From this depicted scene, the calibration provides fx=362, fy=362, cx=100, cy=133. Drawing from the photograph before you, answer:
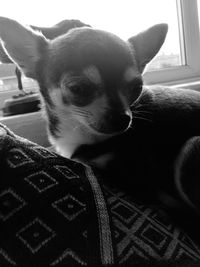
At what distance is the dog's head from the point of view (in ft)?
2.87

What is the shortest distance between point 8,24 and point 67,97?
24 centimetres

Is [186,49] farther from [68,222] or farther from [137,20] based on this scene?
[68,222]

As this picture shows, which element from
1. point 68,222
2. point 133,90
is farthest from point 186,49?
point 68,222

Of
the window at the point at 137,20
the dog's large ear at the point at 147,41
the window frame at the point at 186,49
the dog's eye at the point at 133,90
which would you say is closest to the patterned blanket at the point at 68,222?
the dog's eye at the point at 133,90

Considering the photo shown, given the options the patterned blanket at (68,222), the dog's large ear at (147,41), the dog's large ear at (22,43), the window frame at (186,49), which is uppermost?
the dog's large ear at (22,43)

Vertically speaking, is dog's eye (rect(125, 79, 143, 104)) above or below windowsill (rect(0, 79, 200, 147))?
above

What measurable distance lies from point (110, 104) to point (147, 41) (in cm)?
31

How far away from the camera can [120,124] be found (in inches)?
34.1

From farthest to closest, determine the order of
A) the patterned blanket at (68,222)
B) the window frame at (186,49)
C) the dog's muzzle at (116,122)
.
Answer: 1. the window frame at (186,49)
2. the dog's muzzle at (116,122)
3. the patterned blanket at (68,222)

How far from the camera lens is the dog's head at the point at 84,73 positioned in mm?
875

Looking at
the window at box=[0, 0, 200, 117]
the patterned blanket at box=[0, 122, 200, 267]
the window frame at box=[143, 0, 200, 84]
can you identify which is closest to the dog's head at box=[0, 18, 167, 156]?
the patterned blanket at box=[0, 122, 200, 267]

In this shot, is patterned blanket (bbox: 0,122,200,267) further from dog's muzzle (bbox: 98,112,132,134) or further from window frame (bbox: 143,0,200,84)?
window frame (bbox: 143,0,200,84)

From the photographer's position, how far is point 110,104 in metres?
0.87

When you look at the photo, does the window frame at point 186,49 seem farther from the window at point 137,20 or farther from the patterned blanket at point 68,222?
the patterned blanket at point 68,222
